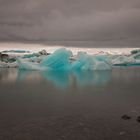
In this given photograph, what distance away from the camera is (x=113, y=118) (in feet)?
14.9

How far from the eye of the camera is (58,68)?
23344mm

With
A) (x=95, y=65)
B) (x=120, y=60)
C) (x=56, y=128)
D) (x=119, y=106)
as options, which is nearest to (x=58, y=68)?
(x=95, y=65)

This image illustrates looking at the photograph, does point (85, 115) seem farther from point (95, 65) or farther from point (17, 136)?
point (95, 65)

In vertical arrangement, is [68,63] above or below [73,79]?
above

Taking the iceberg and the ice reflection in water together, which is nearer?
the ice reflection in water

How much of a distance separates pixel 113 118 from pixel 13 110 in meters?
2.27

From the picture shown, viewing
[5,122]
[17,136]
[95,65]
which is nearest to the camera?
[17,136]

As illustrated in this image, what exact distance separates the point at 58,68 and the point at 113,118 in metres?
19.0

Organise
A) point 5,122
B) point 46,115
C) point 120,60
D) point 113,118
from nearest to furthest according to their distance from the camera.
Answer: point 5,122 → point 113,118 → point 46,115 → point 120,60

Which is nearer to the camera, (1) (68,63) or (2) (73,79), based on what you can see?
(2) (73,79)

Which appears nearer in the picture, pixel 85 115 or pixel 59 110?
pixel 85 115

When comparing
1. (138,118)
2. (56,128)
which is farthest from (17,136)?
(138,118)

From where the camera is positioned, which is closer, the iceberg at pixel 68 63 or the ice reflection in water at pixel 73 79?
the ice reflection in water at pixel 73 79

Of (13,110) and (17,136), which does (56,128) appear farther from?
(13,110)
